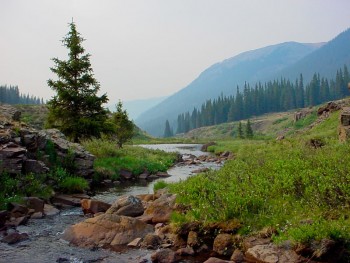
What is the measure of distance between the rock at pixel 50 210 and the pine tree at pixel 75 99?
18152 mm

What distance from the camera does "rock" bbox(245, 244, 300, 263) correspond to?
1009 centimetres

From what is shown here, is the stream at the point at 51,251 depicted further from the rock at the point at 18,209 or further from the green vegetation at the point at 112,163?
the green vegetation at the point at 112,163

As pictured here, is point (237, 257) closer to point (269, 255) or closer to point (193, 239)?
point (269, 255)

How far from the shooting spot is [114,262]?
11.5 meters

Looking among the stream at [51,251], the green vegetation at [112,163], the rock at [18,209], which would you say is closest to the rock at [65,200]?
the rock at [18,209]

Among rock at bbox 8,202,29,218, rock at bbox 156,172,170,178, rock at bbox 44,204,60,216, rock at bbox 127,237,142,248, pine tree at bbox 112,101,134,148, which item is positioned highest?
pine tree at bbox 112,101,134,148

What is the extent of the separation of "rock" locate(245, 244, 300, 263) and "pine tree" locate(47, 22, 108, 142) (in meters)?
Answer: 28.3

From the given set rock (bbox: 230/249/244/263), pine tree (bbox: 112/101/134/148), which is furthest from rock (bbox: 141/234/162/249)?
pine tree (bbox: 112/101/134/148)

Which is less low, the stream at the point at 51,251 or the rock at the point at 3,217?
the rock at the point at 3,217

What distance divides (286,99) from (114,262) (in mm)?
193143

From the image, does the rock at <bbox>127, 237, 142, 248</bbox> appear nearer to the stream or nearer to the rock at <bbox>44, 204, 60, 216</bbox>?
the stream

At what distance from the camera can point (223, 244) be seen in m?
11.9

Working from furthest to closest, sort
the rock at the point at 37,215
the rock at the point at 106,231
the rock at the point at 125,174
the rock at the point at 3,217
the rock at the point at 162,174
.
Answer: the rock at the point at 162,174 → the rock at the point at 125,174 → the rock at the point at 37,215 → the rock at the point at 3,217 → the rock at the point at 106,231

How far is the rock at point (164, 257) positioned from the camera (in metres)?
11.3
